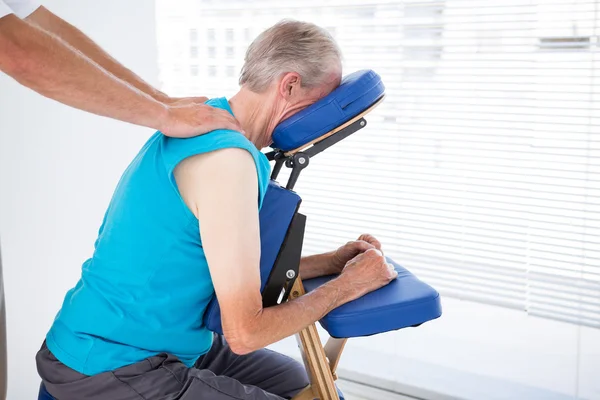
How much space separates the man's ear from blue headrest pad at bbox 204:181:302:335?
0.75ft

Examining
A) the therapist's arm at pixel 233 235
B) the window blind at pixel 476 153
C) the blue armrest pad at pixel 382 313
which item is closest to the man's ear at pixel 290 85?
the therapist's arm at pixel 233 235

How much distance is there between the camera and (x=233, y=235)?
54.2 inches

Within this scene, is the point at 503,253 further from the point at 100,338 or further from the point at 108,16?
the point at 108,16

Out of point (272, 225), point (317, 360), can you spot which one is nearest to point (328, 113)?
point (272, 225)

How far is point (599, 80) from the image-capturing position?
2.40 m

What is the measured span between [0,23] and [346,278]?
0.94 metres

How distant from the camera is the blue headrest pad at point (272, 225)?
5.21ft

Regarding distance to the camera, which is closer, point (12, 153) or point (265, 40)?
point (265, 40)

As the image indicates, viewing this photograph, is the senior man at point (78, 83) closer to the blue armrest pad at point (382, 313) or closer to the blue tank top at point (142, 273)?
the blue tank top at point (142, 273)

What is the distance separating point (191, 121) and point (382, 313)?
61cm

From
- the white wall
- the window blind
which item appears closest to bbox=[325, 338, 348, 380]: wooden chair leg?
the window blind

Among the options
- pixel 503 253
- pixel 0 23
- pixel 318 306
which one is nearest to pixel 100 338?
pixel 318 306

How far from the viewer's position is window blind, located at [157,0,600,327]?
8.14 ft

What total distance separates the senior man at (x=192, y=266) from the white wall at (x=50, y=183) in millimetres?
1287
